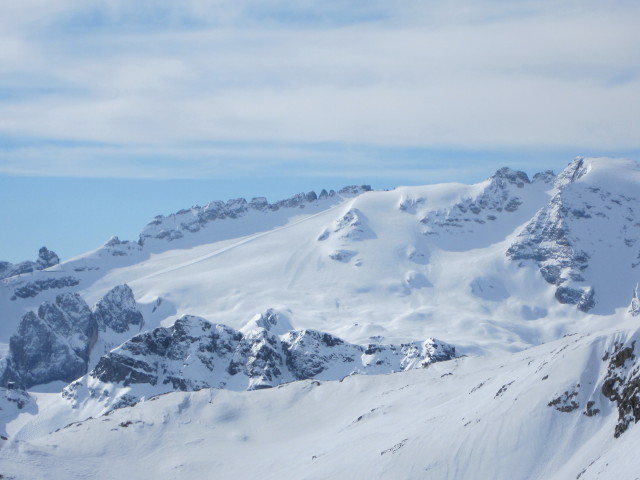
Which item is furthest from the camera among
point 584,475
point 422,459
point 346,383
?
point 346,383

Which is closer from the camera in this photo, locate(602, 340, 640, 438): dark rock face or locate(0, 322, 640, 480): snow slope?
locate(602, 340, 640, 438): dark rock face

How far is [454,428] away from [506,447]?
27.1ft

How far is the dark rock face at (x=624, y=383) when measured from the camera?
7212 cm

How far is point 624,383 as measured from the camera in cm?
7662

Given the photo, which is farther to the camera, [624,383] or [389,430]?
[389,430]

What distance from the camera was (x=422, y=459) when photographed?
87.6 meters

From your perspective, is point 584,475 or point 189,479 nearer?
point 584,475

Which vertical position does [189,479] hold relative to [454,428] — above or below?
below

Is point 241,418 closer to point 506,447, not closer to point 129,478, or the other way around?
point 129,478

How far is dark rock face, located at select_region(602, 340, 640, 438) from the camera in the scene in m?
72.1

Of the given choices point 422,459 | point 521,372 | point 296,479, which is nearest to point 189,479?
point 296,479

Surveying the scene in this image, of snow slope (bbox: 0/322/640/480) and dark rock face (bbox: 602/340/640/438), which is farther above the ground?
dark rock face (bbox: 602/340/640/438)

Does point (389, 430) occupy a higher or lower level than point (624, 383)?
lower

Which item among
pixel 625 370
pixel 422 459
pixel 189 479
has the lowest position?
pixel 189 479
